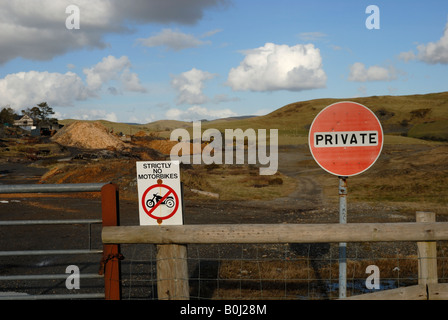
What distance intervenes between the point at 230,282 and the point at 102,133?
47.3 metres

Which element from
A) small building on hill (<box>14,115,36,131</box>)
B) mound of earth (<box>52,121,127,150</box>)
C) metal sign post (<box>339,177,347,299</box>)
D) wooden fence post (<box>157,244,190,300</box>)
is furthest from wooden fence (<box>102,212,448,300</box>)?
small building on hill (<box>14,115,36,131</box>)

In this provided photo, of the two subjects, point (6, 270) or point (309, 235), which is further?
point (6, 270)

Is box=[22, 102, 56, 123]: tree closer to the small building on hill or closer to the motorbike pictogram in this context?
the small building on hill

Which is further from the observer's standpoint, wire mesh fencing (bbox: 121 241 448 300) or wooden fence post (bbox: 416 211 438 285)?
wire mesh fencing (bbox: 121 241 448 300)

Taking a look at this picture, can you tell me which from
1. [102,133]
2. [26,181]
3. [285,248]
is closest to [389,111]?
[102,133]

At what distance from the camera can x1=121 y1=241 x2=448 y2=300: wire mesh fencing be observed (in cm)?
745

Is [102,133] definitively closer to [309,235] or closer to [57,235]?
[57,235]

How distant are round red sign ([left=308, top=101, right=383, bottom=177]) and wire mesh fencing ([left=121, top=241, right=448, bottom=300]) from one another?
155 centimetres

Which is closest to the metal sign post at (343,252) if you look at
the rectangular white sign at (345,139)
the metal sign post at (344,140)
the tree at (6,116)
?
the metal sign post at (344,140)

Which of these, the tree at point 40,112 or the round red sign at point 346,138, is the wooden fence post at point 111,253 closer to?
the round red sign at point 346,138

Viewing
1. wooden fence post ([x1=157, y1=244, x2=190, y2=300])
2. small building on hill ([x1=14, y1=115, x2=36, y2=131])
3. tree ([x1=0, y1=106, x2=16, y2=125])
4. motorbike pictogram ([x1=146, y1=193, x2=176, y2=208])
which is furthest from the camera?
small building on hill ([x1=14, y1=115, x2=36, y2=131])

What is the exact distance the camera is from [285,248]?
11078 mm

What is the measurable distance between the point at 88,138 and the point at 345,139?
167ft
